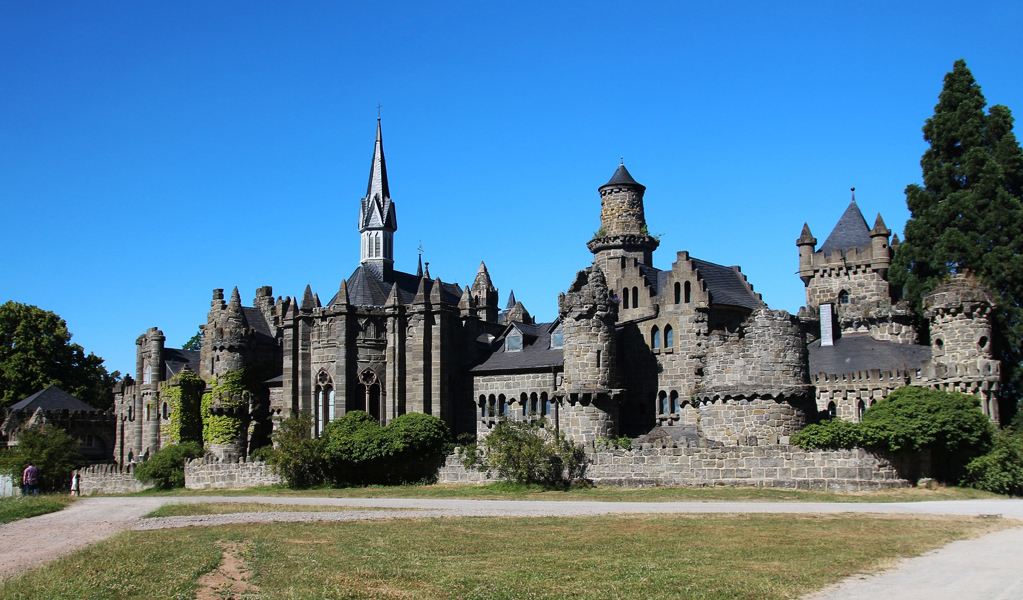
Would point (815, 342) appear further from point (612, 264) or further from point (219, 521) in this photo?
point (219, 521)

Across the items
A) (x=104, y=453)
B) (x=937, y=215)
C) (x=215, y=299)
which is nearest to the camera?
(x=937, y=215)

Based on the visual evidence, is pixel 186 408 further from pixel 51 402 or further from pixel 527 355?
pixel 527 355

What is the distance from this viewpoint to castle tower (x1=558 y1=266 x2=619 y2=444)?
48.1 metres

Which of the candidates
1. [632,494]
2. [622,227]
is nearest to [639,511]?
[632,494]

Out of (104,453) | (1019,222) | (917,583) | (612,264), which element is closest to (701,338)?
(612,264)

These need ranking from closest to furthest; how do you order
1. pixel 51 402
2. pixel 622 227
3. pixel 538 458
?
pixel 538 458 → pixel 622 227 → pixel 51 402

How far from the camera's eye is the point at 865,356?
4994cm

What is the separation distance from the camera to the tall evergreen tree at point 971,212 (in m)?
49.7

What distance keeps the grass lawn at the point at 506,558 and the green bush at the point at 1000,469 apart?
433 inches

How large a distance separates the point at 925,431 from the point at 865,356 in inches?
503

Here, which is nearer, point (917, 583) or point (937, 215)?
point (917, 583)

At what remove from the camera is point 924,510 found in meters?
29.8

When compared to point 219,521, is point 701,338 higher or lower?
higher

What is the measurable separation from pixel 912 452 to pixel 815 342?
728 inches
